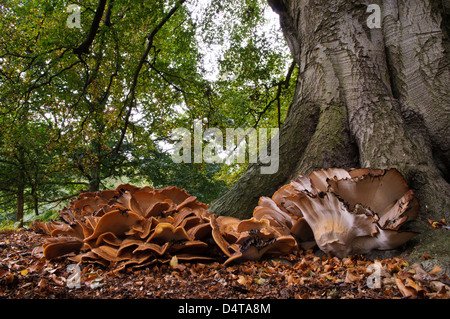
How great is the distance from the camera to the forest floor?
4.24ft

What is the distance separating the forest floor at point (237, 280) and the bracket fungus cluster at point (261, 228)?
0.09 meters

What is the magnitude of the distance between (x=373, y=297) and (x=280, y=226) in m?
0.88

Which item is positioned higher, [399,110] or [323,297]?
[399,110]

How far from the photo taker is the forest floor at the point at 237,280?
129 cm

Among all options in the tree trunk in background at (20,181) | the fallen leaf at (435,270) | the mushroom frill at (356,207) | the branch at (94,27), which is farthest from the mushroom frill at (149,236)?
the tree trunk in background at (20,181)

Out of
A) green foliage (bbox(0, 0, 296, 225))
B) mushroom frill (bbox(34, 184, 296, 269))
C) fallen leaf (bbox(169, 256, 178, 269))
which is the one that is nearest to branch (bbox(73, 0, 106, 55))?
green foliage (bbox(0, 0, 296, 225))

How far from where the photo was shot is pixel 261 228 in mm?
1875

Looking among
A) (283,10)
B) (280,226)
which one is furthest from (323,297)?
(283,10)

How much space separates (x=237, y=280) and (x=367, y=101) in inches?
87.5

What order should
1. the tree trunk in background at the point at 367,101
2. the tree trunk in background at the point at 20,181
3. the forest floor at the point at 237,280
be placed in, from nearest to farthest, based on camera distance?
the forest floor at the point at 237,280 < the tree trunk in background at the point at 367,101 < the tree trunk in background at the point at 20,181

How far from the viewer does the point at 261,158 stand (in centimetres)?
293

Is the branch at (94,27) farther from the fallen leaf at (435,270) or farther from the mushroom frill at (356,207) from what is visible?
the fallen leaf at (435,270)

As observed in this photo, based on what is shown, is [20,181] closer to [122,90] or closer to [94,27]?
[122,90]

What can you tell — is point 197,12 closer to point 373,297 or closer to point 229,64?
point 229,64
